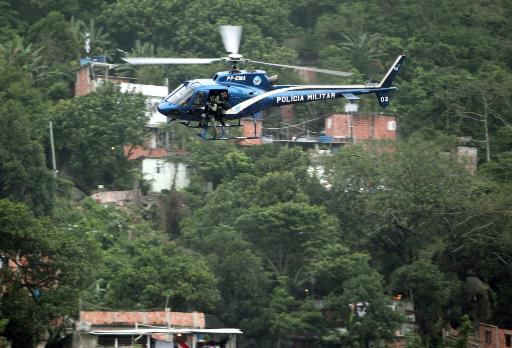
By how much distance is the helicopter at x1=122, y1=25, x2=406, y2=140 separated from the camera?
32.2 m

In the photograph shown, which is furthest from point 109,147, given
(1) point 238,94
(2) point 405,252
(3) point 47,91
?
(1) point 238,94

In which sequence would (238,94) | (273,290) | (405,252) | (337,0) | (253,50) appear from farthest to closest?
(337,0), (253,50), (405,252), (273,290), (238,94)

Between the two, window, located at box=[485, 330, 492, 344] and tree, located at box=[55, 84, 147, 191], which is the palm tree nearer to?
tree, located at box=[55, 84, 147, 191]

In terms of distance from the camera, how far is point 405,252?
160 ft

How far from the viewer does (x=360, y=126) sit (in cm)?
5947

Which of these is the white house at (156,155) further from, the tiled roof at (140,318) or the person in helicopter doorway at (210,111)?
the person in helicopter doorway at (210,111)

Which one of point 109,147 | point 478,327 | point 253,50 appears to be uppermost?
point 253,50

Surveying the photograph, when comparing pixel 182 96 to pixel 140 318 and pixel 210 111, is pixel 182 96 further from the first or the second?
pixel 140 318

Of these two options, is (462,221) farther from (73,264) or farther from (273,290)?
(73,264)

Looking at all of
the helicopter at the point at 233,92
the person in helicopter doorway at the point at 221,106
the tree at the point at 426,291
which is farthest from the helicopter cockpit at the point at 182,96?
the tree at the point at 426,291

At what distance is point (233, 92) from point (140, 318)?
7.44m

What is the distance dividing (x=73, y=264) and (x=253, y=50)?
87.7 feet

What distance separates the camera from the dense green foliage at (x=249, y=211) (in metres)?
41.9

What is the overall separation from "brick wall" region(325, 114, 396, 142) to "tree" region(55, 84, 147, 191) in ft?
27.8
